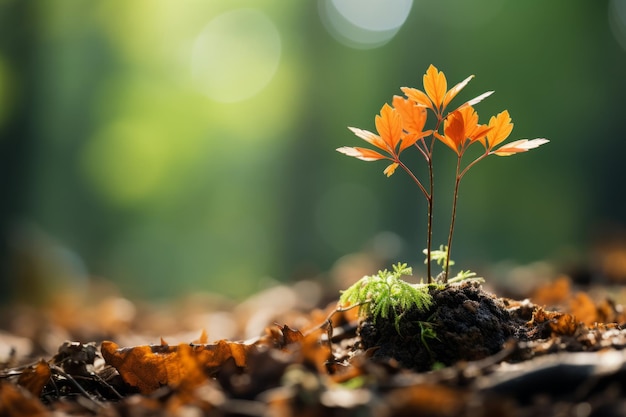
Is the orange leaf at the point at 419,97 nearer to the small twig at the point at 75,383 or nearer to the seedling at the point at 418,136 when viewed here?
the seedling at the point at 418,136

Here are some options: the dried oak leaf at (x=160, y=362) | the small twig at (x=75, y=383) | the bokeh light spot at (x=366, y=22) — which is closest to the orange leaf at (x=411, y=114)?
the dried oak leaf at (x=160, y=362)

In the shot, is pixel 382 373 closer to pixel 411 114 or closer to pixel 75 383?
pixel 411 114

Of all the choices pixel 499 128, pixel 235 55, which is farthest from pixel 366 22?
pixel 499 128

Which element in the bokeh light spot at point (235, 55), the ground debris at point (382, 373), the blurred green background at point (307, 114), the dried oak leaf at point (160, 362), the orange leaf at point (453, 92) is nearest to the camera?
the ground debris at point (382, 373)

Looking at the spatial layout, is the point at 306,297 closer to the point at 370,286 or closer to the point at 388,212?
the point at 370,286

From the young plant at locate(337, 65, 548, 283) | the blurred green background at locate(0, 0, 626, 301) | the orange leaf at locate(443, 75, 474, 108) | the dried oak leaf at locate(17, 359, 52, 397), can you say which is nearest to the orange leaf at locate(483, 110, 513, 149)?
the young plant at locate(337, 65, 548, 283)

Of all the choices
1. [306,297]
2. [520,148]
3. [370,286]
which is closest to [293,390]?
[370,286]

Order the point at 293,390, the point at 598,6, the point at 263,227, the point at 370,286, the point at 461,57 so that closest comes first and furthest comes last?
the point at 293,390, the point at 370,286, the point at 598,6, the point at 461,57, the point at 263,227

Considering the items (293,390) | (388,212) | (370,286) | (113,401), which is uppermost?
(388,212)

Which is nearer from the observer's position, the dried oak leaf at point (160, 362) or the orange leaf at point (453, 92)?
the orange leaf at point (453, 92)
